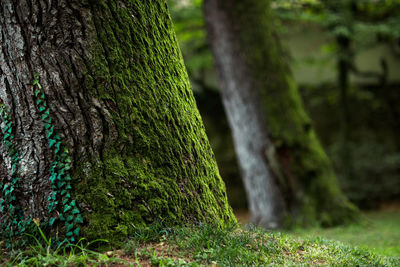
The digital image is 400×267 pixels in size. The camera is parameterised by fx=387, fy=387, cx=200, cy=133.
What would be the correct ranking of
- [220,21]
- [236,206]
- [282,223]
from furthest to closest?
1. [236,206]
2. [220,21]
3. [282,223]

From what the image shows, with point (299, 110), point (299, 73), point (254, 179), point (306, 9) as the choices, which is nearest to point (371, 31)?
point (306, 9)

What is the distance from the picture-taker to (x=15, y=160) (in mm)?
2646

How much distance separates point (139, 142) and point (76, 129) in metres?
0.44

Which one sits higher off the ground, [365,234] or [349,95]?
[349,95]

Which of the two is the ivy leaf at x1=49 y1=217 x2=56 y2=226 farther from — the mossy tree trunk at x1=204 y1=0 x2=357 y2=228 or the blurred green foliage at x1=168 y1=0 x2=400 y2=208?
the blurred green foliage at x1=168 y1=0 x2=400 y2=208

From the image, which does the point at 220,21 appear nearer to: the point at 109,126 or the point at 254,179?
the point at 254,179

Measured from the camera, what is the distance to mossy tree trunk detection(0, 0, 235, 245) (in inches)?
101

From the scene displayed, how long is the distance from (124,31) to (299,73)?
10.2m

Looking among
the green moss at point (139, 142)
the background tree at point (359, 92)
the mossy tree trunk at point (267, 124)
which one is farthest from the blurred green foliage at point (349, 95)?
the green moss at point (139, 142)

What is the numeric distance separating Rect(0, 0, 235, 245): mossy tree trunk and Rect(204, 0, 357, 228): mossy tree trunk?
169 inches

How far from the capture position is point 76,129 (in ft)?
8.58

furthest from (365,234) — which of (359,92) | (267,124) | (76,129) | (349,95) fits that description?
(359,92)

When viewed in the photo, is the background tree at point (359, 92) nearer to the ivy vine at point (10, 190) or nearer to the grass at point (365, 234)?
the grass at point (365, 234)

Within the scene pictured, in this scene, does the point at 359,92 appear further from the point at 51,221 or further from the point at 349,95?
the point at 51,221
